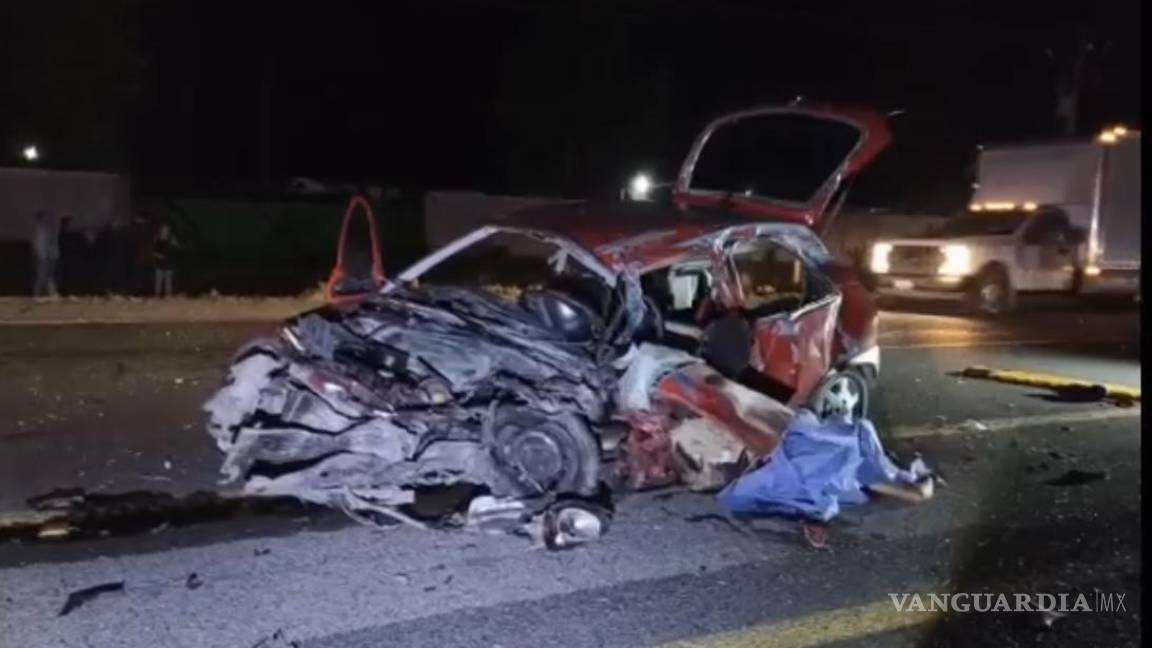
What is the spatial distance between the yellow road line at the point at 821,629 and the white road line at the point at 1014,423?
4045 millimetres

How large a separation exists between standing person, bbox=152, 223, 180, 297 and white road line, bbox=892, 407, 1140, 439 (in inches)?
503

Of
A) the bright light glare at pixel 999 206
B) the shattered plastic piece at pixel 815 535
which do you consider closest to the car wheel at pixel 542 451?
the shattered plastic piece at pixel 815 535

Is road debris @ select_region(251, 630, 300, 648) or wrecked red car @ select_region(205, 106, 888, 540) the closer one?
road debris @ select_region(251, 630, 300, 648)

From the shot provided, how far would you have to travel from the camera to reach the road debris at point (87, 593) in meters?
5.04

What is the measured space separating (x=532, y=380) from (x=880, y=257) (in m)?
16.3

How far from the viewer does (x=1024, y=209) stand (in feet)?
72.3

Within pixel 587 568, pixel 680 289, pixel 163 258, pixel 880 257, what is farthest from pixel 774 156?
pixel 880 257

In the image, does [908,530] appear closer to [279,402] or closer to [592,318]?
[592,318]

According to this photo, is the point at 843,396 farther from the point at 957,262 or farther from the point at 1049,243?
the point at 1049,243

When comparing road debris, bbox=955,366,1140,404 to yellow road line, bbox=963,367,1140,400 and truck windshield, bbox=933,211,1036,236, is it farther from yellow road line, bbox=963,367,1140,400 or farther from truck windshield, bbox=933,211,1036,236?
truck windshield, bbox=933,211,1036,236

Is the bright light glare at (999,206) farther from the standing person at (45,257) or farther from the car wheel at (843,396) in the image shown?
the standing person at (45,257)

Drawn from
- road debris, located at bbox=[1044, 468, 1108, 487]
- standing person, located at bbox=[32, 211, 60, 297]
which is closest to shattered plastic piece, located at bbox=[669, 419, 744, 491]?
road debris, located at bbox=[1044, 468, 1108, 487]

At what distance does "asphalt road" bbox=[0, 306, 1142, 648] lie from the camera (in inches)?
195

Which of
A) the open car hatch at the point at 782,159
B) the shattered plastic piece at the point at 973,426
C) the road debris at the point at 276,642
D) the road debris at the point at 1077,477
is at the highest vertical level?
the open car hatch at the point at 782,159
